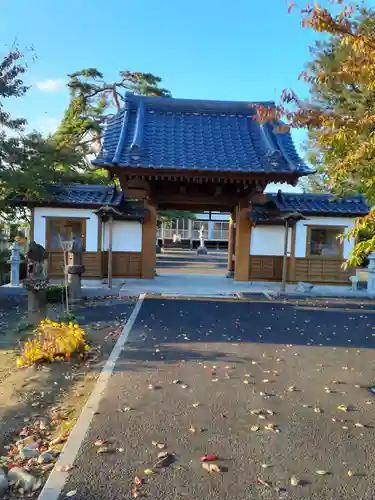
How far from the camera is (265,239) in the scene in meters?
13.0

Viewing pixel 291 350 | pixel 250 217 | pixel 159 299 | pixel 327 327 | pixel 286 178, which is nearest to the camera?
pixel 291 350

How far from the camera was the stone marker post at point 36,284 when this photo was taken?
7.36m

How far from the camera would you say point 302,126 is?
140 inches

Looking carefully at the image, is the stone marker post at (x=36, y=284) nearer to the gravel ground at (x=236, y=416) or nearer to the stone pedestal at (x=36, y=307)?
the stone pedestal at (x=36, y=307)

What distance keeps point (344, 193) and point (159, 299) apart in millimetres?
7067

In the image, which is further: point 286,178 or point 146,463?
point 286,178

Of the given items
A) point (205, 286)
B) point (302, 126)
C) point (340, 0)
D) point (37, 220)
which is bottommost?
point (205, 286)

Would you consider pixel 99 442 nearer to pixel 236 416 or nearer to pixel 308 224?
pixel 236 416

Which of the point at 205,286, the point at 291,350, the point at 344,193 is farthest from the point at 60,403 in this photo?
the point at 344,193

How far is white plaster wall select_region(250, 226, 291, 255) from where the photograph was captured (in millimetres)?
12977

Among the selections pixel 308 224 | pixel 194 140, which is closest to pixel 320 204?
pixel 308 224

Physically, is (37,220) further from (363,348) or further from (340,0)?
(340,0)

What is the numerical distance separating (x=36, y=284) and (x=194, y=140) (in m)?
7.79

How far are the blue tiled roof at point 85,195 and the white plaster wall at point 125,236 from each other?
29.0 inches
